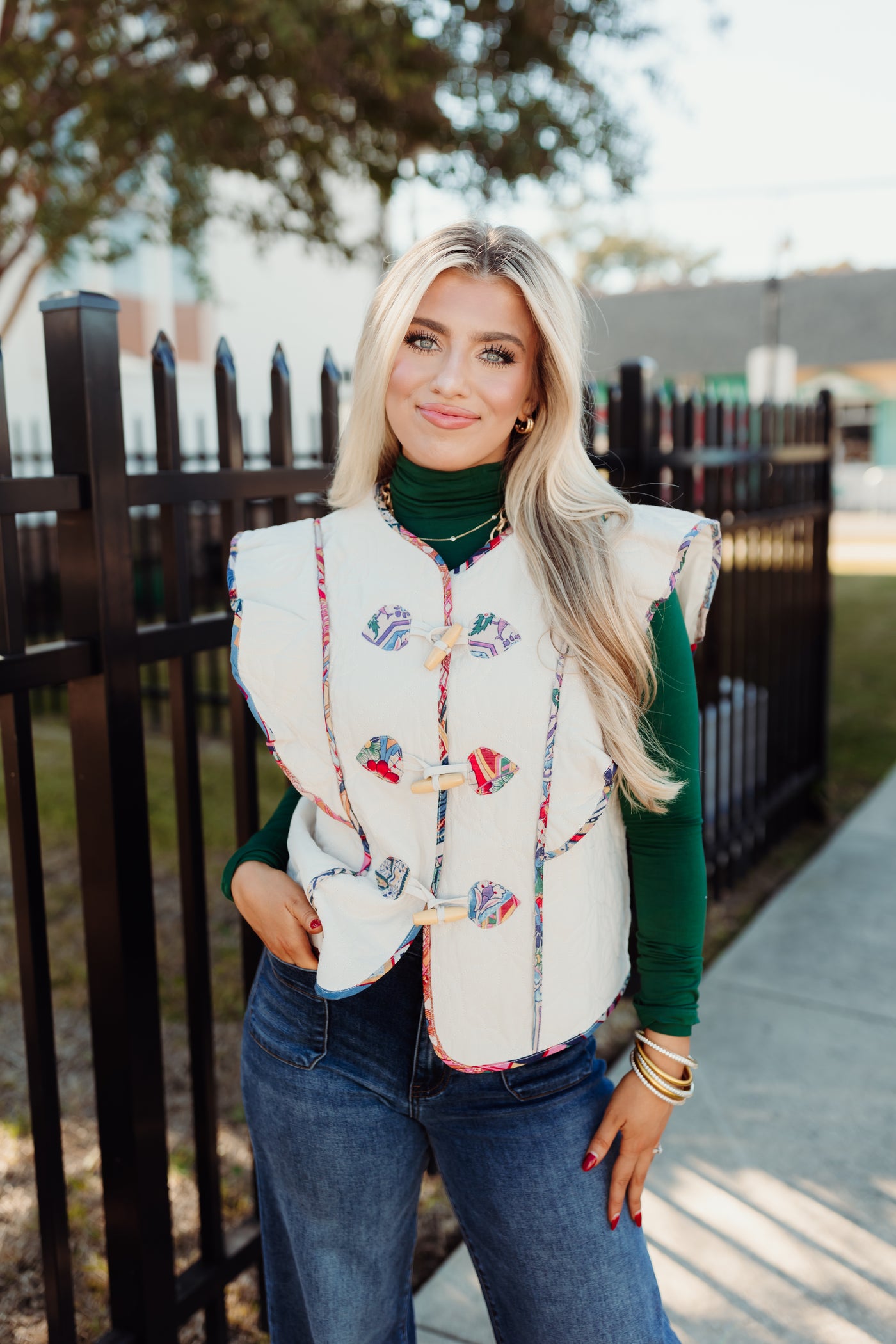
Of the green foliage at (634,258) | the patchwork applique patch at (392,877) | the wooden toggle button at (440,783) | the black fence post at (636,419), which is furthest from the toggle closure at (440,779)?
the green foliage at (634,258)

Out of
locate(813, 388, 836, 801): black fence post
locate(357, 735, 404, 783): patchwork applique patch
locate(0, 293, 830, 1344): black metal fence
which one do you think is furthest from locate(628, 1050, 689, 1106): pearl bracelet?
locate(813, 388, 836, 801): black fence post

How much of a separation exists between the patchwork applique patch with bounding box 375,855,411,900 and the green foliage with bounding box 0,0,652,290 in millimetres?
5418

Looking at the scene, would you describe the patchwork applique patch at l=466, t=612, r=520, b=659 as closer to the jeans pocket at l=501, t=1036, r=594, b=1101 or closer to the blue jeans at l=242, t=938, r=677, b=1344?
the blue jeans at l=242, t=938, r=677, b=1344

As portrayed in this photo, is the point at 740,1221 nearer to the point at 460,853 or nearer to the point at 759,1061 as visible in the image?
the point at 759,1061

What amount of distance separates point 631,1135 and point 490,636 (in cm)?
72

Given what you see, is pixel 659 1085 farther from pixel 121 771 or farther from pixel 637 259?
pixel 637 259

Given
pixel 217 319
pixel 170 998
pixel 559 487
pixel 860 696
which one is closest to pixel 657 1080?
pixel 559 487

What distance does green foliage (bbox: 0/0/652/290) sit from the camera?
21.4 feet

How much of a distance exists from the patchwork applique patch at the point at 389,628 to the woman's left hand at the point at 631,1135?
671mm

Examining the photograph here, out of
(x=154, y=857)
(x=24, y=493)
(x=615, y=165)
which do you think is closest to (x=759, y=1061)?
(x=24, y=493)

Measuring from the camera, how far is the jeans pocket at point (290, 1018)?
5.11 feet

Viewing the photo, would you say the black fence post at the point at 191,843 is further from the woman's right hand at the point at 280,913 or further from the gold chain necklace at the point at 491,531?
the gold chain necklace at the point at 491,531

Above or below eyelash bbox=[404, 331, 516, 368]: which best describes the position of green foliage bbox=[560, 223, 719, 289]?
above

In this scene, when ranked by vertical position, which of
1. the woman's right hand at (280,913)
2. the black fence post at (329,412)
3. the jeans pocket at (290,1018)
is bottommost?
the jeans pocket at (290,1018)
